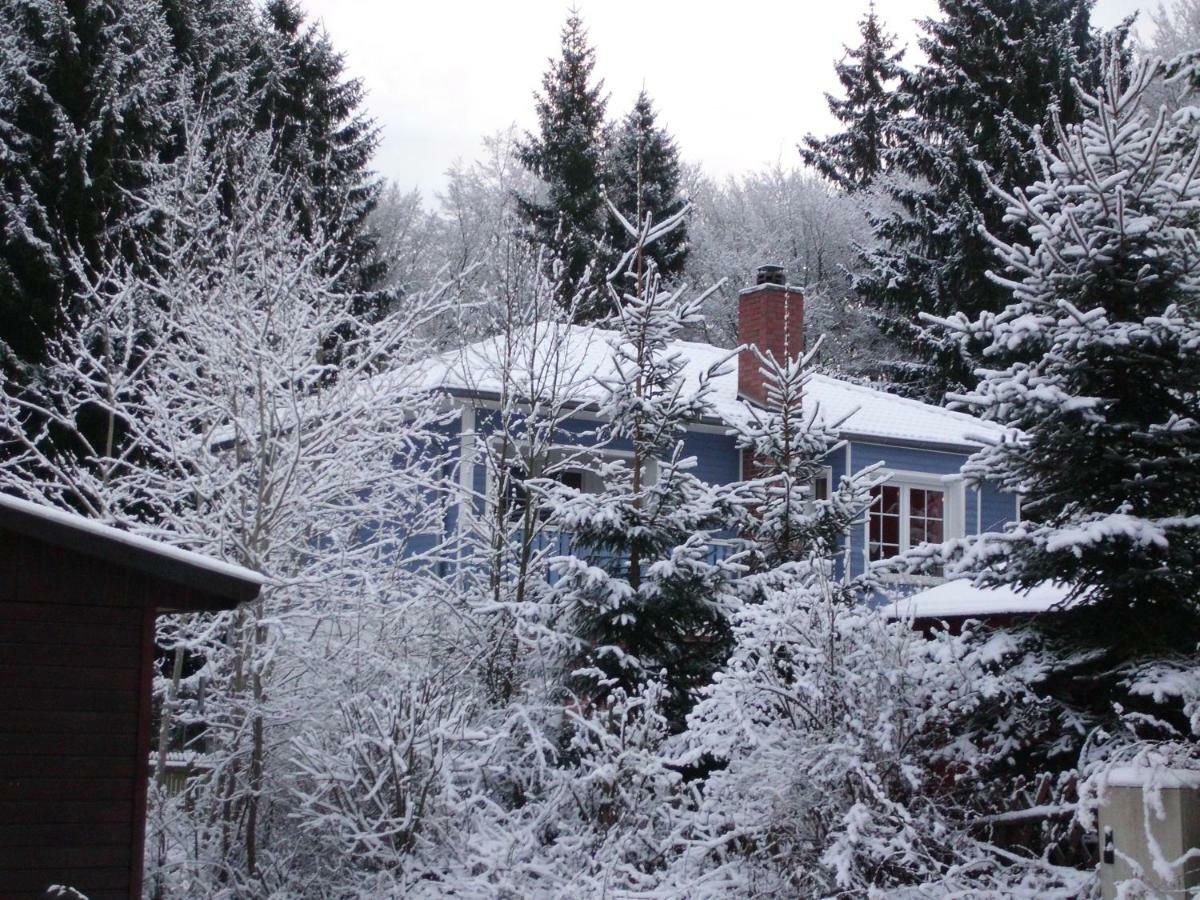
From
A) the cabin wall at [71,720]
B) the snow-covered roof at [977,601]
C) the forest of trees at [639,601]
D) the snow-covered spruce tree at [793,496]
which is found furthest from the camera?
the snow-covered spruce tree at [793,496]

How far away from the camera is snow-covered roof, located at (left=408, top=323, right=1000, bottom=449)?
1359cm

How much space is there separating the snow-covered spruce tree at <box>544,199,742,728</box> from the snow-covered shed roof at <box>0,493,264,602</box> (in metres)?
4.37

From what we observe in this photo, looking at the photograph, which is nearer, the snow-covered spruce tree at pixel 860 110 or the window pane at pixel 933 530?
the window pane at pixel 933 530

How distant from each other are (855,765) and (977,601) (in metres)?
4.25

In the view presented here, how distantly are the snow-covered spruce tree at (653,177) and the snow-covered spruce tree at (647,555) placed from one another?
753 inches

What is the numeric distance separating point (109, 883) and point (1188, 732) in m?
6.69

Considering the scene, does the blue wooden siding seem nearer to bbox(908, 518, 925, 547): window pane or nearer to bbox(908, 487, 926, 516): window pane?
Result: bbox(908, 487, 926, 516): window pane

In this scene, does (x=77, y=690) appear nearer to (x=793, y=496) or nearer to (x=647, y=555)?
(x=647, y=555)

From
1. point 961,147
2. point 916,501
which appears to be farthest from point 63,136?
point 961,147

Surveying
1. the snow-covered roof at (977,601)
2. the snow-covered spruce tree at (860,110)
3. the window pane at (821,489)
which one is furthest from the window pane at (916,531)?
the snow-covered spruce tree at (860,110)

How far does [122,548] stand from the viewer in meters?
7.01

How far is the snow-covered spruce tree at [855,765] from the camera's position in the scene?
7.80 m

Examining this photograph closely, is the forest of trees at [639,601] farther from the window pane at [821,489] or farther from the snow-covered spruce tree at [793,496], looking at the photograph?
the window pane at [821,489]

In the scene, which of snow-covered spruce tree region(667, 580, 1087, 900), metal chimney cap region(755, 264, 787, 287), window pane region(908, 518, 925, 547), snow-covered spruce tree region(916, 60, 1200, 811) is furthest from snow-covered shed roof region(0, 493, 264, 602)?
window pane region(908, 518, 925, 547)
